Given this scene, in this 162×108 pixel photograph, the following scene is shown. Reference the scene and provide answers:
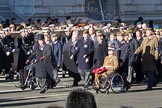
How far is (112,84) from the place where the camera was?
18297 mm

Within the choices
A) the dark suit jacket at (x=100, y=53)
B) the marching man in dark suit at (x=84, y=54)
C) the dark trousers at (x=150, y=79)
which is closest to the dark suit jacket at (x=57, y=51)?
the marching man in dark suit at (x=84, y=54)

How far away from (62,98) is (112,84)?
189cm

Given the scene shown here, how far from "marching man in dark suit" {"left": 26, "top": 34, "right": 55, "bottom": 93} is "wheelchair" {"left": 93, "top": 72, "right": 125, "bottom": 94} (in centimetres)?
143

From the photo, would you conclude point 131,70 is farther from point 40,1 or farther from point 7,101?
point 40,1

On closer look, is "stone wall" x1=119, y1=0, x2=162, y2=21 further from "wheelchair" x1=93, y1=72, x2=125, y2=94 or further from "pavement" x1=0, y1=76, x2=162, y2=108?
"wheelchair" x1=93, y1=72, x2=125, y2=94

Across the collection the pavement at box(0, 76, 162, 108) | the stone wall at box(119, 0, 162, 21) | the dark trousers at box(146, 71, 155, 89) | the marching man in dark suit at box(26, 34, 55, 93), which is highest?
the stone wall at box(119, 0, 162, 21)

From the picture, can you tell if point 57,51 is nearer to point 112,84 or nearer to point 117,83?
point 117,83

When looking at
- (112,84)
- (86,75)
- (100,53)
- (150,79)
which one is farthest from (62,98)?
(150,79)

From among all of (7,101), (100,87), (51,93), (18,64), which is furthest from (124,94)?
(18,64)

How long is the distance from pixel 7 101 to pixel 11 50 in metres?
6.85

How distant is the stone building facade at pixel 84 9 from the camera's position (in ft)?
129

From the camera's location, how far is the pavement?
15.6 meters

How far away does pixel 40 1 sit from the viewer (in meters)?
40.8

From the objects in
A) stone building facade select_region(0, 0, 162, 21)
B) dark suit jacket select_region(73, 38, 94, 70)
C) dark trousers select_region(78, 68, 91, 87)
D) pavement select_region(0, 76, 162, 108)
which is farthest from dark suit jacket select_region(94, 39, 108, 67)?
stone building facade select_region(0, 0, 162, 21)
